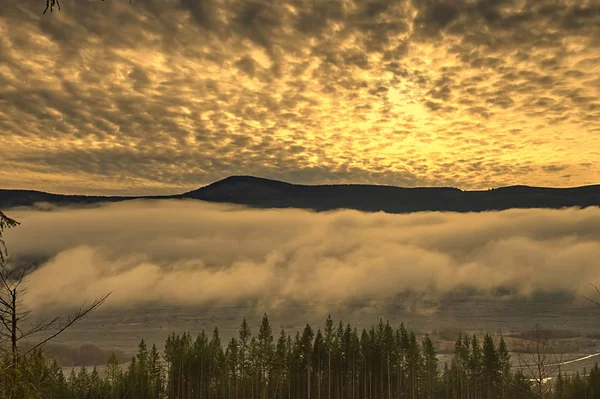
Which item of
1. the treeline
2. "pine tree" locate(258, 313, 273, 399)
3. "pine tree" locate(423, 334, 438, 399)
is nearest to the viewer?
the treeline

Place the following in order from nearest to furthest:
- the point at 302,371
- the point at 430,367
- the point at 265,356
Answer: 1. the point at 302,371
2. the point at 265,356
3. the point at 430,367

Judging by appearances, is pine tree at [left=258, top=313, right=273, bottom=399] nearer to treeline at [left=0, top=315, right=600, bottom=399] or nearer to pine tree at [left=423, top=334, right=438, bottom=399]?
treeline at [left=0, top=315, right=600, bottom=399]

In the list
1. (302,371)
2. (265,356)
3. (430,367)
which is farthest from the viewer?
(430,367)

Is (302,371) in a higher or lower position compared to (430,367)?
higher

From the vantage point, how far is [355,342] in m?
106

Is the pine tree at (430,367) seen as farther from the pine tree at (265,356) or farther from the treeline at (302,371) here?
the pine tree at (265,356)

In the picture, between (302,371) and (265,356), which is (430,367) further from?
(265,356)

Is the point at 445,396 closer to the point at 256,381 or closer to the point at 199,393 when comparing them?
the point at 256,381

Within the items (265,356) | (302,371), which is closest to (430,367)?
(302,371)

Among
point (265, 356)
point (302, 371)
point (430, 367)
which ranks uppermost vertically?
point (265, 356)

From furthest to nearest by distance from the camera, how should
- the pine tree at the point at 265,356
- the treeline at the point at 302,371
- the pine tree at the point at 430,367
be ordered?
1. the pine tree at the point at 430,367
2. the pine tree at the point at 265,356
3. the treeline at the point at 302,371

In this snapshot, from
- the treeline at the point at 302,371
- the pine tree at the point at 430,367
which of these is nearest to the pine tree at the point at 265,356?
the treeline at the point at 302,371

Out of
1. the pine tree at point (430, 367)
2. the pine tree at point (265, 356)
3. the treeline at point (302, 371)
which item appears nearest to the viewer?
the treeline at point (302, 371)

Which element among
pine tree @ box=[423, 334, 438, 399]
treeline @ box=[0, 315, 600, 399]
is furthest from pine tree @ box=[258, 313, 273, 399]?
pine tree @ box=[423, 334, 438, 399]
